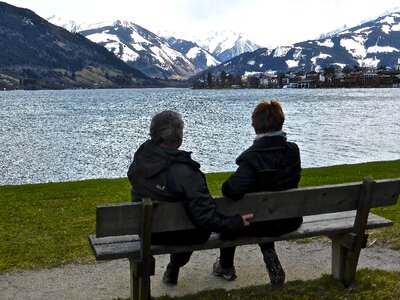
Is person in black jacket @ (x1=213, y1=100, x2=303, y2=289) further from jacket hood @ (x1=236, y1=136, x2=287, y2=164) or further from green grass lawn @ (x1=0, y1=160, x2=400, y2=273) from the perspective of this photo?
green grass lawn @ (x1=0, y1=160, x2=400, y2=273)

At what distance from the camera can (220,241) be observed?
690 cm

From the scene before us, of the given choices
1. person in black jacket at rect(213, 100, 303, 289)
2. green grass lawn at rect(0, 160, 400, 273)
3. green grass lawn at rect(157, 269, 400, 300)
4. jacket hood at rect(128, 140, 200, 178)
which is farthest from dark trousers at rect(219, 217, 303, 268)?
green grass lawn at rect(0, 160, 400, 273)

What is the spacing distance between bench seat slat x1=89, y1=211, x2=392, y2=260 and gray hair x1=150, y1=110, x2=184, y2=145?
4.29ft

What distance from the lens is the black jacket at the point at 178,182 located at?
20.4ft

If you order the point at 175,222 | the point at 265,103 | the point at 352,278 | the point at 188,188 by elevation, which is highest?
the point at 265,103

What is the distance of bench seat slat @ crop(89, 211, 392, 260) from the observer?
653 cm

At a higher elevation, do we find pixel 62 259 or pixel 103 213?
pixel 103 213

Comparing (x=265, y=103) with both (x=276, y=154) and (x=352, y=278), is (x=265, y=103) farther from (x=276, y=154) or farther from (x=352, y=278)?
(x=352, y=278)

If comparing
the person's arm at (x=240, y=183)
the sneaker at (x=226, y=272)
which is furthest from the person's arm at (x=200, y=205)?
the sneaker at (x=226, y=272)

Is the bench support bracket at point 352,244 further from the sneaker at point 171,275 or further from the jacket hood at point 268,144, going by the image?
the sneaker at point 171,275

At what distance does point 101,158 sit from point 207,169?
39.7ft

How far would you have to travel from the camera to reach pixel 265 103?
680 cm

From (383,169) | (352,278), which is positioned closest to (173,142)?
(352,278)

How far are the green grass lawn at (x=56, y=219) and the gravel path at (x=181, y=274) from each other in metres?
0.58
